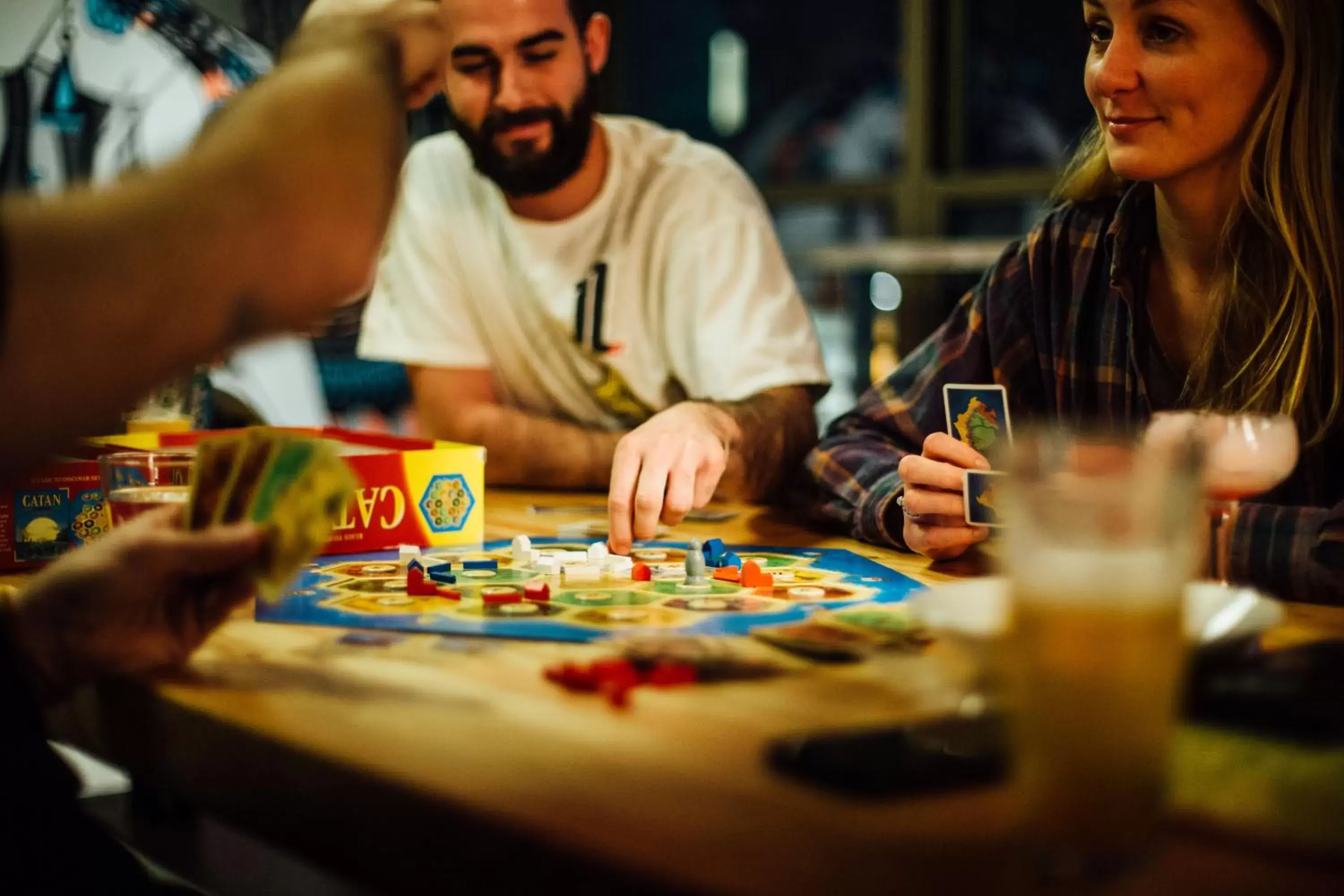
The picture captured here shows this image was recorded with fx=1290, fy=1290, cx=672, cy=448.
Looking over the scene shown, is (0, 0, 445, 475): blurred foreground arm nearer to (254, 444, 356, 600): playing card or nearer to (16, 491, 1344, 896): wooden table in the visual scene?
(254, 444, 356, 600): playing card

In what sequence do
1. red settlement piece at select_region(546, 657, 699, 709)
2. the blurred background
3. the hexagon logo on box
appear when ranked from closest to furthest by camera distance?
1. red settlement piece at select_region(546, 657, 699, 709)
2. the hexagon logo on box
3. the blurred background

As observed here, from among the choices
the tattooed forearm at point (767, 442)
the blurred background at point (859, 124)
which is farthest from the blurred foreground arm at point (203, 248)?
the blurred background at point (859, 124)

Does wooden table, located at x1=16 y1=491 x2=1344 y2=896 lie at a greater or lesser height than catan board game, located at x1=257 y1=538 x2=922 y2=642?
lesser

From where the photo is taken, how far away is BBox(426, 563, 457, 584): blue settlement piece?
1.25m

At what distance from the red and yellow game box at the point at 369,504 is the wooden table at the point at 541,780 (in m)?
0.39

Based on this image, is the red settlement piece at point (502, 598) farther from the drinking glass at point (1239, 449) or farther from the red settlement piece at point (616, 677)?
the drinking glass at point (1239, 449)

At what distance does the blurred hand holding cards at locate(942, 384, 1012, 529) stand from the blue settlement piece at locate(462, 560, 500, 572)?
1.62 ft

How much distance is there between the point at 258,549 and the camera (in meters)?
0.94

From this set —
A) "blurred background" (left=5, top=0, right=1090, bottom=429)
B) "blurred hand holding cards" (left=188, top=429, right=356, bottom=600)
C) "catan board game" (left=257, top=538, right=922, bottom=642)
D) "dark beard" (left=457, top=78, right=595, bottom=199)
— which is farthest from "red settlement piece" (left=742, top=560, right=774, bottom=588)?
"blurred background" (left=5, top=0, right=1090, bottom=429)

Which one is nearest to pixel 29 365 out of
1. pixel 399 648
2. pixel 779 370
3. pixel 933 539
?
pixel 399 648

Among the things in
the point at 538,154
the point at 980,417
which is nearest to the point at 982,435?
the point at 980,417

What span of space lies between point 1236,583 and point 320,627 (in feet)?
2.86

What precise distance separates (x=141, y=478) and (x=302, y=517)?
0.38m

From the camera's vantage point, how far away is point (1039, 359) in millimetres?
1804
